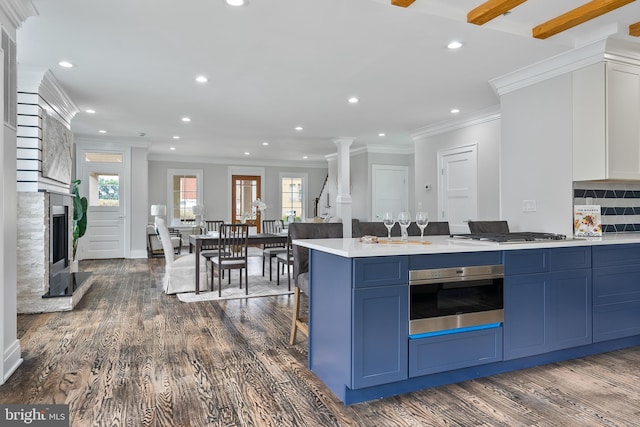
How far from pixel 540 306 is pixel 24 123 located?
5.28m

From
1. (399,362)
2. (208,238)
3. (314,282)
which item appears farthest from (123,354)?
(208,238)

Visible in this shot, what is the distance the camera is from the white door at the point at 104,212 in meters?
8.16

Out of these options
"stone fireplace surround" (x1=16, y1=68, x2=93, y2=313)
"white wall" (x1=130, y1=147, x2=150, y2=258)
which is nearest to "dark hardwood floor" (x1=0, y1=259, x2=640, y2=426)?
"stone fireplace surround" (x1=16, y1=68, x2=93, y2=313)

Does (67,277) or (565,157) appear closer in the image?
(565,157)

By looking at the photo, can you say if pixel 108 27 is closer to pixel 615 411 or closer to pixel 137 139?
pixel 615 411

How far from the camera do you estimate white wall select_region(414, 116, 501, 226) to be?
5688mm

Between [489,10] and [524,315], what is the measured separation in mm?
2140

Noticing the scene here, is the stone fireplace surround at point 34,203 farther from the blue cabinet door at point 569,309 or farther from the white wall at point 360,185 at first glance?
the white wall at point 360,185

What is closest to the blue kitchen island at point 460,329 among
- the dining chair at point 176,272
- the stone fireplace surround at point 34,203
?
the dining chair at point 176,272

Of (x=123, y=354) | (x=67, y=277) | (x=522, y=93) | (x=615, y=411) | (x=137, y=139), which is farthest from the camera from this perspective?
(x=137, y=139)

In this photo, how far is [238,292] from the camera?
5148 mm

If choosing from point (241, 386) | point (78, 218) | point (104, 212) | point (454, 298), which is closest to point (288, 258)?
point (241, 386)

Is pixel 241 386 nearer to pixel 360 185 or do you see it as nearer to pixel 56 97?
pixel 56 97

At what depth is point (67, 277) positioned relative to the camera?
16.7 feet
